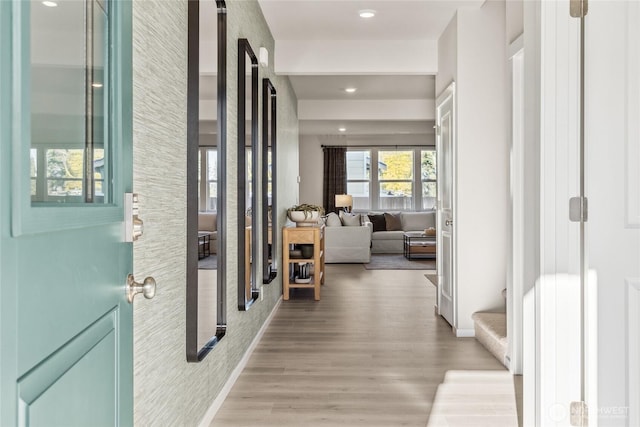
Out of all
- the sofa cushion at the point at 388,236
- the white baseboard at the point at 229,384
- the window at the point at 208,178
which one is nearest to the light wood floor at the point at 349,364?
the white baseboard at the point at 229,384

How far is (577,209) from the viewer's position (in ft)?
5.77

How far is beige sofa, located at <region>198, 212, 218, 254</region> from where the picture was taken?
2.14 m

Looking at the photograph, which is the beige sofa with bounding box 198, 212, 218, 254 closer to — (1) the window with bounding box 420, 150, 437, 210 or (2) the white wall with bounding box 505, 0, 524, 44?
(2) the white wall with bounding box 505, 0, 524, 44

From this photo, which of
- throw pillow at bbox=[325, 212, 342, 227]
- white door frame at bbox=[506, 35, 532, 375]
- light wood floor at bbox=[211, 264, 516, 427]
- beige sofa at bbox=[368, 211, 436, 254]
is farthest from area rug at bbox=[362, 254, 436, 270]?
white door frame at bbox=[506, 35, 532, 375]

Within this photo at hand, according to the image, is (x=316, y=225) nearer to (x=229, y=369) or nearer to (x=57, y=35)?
(x=229, y=369)

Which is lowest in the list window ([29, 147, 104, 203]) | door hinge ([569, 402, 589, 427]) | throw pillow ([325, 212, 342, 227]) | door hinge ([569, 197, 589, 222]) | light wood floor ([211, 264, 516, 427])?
light wood floor ([211, 264, 516, 427])

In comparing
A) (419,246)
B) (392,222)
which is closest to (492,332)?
(419,246)

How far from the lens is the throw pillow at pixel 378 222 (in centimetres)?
1048

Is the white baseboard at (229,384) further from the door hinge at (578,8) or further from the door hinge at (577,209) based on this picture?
the door hinge at (578,8)

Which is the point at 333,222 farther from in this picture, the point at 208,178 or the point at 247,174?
the point at 208,178

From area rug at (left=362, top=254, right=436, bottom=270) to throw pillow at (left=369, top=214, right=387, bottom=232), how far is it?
3.22 ft

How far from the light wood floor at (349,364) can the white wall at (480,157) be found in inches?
19.1

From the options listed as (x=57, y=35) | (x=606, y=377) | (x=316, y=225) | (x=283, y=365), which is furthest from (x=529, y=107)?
(x=316, y=225)

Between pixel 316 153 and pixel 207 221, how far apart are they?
358 inches
